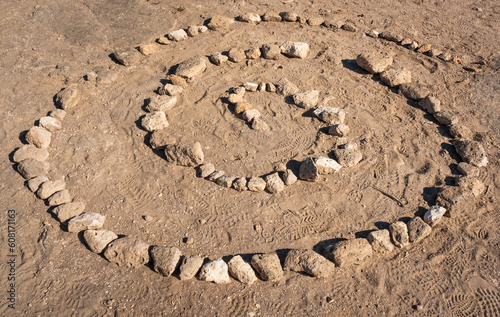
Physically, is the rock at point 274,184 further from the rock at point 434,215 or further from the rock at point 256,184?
the rock at point 434,215

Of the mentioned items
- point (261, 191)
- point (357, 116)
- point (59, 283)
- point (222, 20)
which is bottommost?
point (59, 283)

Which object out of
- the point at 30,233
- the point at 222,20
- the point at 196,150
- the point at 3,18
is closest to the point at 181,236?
the point at 196,150

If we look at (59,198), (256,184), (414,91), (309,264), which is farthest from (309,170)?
(59,198)

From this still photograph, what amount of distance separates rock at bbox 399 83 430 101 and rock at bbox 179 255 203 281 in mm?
5778

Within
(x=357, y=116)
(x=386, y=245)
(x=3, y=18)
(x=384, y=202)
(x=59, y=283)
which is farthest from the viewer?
(x=3, y=18)

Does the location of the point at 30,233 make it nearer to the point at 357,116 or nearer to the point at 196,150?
the point at 196,150

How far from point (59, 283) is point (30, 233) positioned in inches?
43.4

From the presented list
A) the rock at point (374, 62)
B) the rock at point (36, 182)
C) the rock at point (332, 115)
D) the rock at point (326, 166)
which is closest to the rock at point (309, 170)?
the rock at point (326, 166)

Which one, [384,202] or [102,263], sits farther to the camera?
[384,202]

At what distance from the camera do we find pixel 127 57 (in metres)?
8.59

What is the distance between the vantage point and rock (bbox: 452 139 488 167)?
671 centimetres

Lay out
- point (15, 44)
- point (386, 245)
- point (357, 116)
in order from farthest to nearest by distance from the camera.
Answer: point (15, 44)
point (357, 116)
point (386, 245)

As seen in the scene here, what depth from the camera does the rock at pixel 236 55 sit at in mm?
8750

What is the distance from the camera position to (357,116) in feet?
25.0
